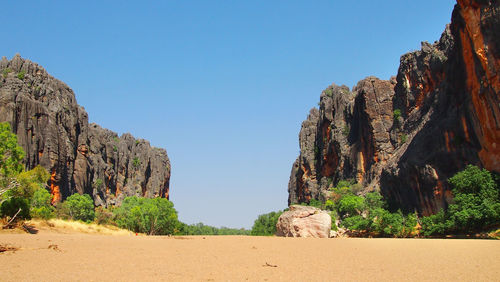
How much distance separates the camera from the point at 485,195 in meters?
25.6

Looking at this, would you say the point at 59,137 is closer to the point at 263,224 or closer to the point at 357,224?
the point at 263,224

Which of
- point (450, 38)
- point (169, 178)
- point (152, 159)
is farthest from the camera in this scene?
point (169, 178)

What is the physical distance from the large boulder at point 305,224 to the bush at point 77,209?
39.0m

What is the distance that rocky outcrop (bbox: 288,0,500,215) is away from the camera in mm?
27172

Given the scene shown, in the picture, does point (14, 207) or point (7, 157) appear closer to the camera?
point (7, 157)

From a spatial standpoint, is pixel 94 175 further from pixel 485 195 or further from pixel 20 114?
pixel 485 195

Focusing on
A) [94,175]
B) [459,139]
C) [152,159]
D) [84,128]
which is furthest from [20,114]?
[152,159]

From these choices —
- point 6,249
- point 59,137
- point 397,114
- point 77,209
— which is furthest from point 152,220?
point 397,114

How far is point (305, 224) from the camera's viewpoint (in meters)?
31.7

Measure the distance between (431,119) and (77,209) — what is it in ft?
181

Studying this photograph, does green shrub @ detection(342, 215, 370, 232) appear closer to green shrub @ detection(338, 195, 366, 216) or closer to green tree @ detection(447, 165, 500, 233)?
green shrub @ detection(338, 195, 366, 216)

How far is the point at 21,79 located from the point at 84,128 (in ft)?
79.7

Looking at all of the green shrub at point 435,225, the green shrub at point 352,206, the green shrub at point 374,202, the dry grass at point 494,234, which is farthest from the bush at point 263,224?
→ the dry grass at point 494,234

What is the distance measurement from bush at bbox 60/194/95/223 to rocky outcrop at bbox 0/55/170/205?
6006 millimetres
